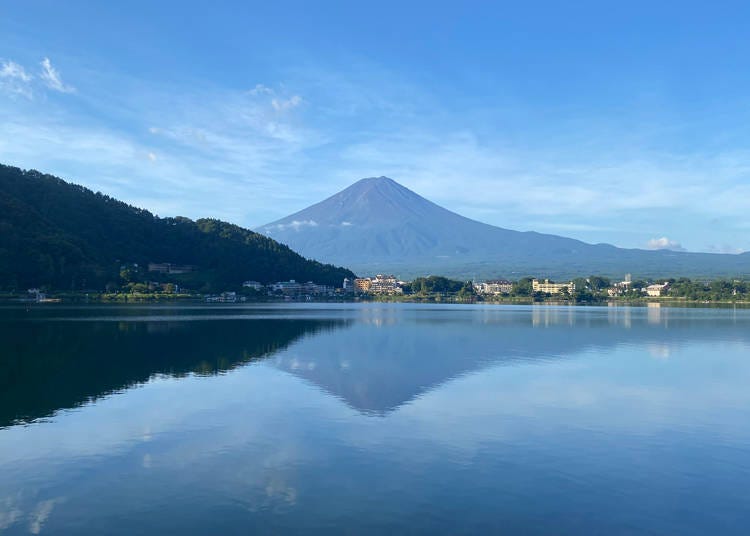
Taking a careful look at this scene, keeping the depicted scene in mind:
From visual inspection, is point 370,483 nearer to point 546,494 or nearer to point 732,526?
point 546,494

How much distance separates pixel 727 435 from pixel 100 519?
35.2 ft

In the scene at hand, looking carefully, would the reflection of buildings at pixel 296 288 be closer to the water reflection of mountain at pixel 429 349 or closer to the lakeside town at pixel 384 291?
the lakeside town at pixel 384 291

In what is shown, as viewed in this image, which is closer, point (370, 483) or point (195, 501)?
point (195, 501)

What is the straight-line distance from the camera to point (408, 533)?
676 cm

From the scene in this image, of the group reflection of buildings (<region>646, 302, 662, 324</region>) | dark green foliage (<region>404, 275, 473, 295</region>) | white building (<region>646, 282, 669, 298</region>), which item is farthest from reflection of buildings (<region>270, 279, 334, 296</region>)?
white building (<region>646, 282, 669, 298</region>)

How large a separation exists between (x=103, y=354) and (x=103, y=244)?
6834 centimetres

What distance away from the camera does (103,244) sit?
3302 inches

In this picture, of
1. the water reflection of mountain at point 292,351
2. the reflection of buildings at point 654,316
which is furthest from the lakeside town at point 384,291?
the water reflection of mountain at point 292,351

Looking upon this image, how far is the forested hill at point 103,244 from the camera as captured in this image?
2552 inches

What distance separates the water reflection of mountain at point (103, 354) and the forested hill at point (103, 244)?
34374mm

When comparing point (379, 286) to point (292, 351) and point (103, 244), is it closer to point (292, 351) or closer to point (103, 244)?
point (103, 244)

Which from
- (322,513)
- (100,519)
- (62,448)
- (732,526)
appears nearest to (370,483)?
(322,513)

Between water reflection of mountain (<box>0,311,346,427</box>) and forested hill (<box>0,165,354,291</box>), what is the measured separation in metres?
34.4

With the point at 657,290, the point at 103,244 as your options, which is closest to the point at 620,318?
the point at 103,244
